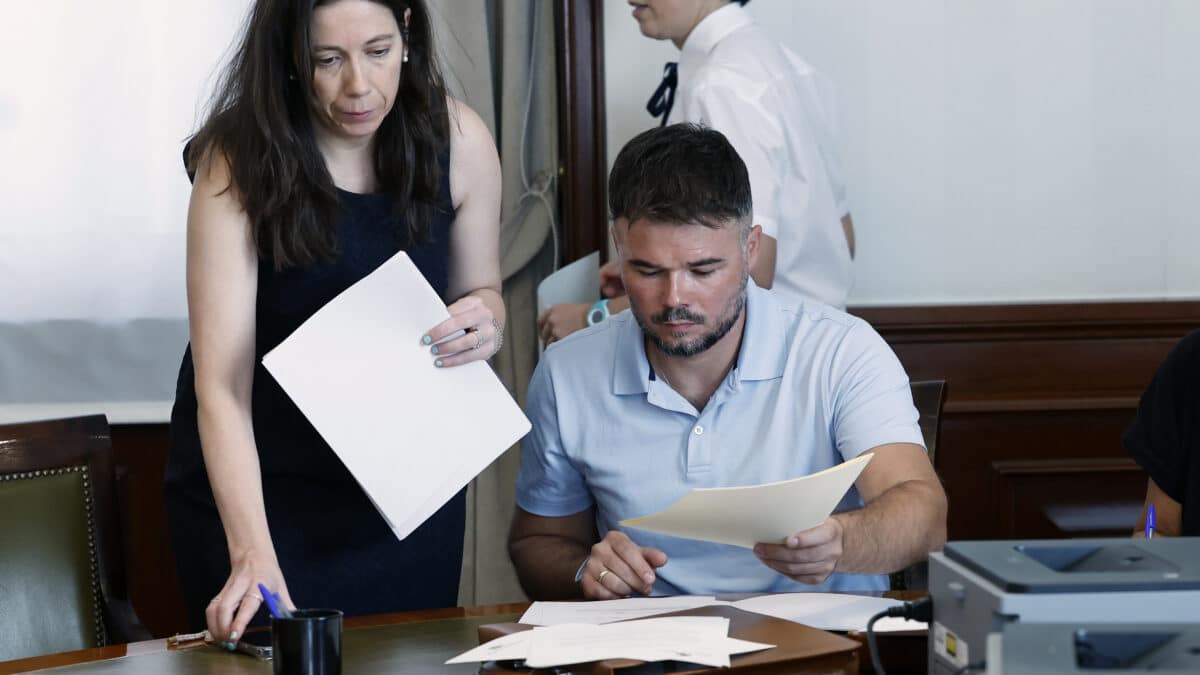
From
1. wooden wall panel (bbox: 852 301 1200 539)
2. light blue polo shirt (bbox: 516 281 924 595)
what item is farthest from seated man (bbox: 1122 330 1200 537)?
wooden wall panel (bbox: 852 301 1200 539)

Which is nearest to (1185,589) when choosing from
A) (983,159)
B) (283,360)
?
(283,360)

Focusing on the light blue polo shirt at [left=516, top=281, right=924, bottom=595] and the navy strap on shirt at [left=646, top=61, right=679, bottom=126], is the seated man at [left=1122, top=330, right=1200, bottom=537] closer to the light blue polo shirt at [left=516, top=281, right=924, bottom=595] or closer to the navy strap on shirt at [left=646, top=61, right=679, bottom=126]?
the light blue polo shirt at [left=516, top=281, right=924, bottom=595]

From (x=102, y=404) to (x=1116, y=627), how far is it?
2.69 meters

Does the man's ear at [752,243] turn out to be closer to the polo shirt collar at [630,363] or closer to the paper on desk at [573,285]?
the polo shirt collar at [630,363]

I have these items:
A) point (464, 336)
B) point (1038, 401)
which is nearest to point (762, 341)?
point (464, 336)

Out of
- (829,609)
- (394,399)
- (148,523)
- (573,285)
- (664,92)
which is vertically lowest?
(148,523)

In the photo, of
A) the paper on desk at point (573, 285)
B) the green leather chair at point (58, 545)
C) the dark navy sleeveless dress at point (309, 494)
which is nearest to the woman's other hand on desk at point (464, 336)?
the dark navy sleeveless dress at point (309, 494)

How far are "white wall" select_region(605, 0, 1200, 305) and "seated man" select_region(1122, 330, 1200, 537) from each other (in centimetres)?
133

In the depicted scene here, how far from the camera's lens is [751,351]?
1784mm

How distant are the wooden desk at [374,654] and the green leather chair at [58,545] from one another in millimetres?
411

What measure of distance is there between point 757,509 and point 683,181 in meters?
0.58

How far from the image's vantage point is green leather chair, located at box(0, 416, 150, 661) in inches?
69.1

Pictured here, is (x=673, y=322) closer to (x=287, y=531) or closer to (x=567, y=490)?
(x=567, y=490)

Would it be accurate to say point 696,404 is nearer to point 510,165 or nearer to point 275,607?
point 275,607
